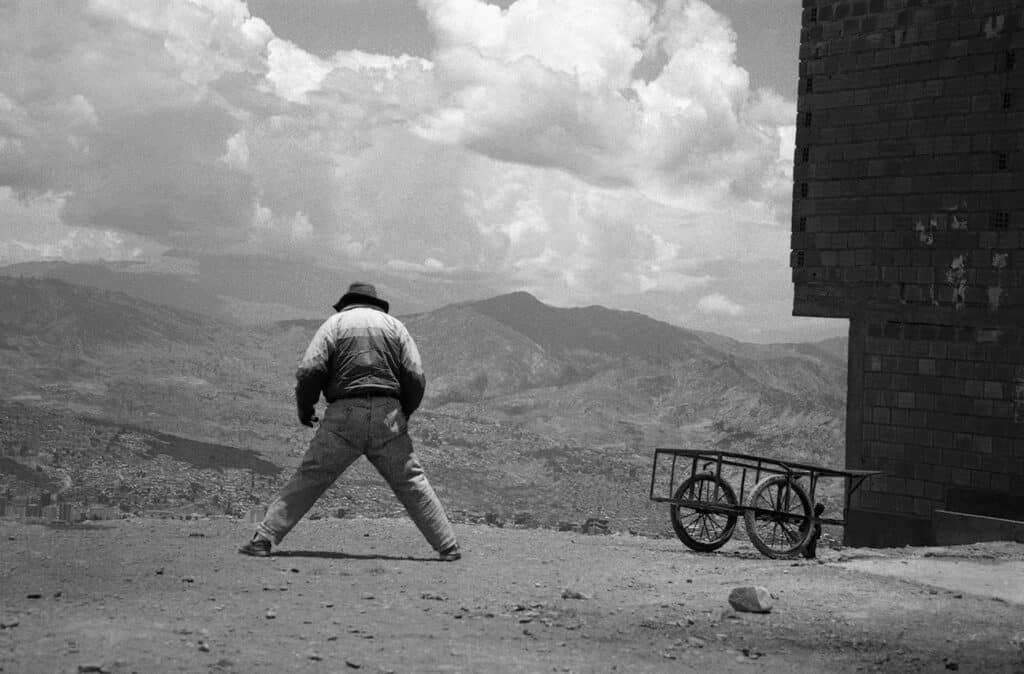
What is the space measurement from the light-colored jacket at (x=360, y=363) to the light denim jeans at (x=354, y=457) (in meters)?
0.14

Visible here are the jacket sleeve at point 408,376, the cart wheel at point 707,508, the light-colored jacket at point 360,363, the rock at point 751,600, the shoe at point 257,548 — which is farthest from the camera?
the cart wheel at point 707,508

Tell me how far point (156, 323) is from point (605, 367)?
74657mm

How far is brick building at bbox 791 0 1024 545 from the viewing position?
1770 cm

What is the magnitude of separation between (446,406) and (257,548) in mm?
124323

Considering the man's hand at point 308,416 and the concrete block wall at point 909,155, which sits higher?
the concrete block wall at point 909,155

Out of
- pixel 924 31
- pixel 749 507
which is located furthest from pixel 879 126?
pixel 749 507

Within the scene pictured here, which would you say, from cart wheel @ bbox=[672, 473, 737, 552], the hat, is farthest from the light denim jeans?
cart wheel @ bbox=[672, 473, 737, 552]

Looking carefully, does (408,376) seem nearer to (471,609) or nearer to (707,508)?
(471,609)

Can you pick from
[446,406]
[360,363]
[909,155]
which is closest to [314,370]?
[360,363]

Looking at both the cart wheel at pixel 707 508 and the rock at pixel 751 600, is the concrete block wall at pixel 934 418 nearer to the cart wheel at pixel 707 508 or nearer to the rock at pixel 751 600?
the cart wheel at pixel 707 508

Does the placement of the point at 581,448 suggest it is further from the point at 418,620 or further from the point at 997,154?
the point at 418,620

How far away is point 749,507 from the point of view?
1180 cm

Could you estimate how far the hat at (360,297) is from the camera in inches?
423

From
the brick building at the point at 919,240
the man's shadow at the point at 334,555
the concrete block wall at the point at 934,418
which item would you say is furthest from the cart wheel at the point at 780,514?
the concrete block wall at the point at 934,418
